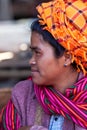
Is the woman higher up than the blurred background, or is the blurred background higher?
the woman

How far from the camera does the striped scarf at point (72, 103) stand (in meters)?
2.97

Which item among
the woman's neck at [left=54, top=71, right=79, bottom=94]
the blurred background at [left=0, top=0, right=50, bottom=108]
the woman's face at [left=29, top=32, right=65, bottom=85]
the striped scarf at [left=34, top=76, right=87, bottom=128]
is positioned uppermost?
the woman's face at [left=29, top=32, right=65, bottom=85]

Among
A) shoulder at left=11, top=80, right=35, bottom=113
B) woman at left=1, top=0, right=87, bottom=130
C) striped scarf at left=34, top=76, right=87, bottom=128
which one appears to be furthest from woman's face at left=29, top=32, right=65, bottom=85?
shoulder at left=11, top=80, right=35, bottom=113

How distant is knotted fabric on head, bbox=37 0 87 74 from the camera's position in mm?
2885

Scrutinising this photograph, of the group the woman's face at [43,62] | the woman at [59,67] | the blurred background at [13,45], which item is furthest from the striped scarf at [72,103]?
the blurred background at [13,45]

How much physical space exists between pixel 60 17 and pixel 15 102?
2.18 feet

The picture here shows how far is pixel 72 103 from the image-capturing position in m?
2.97

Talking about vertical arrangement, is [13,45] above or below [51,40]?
below

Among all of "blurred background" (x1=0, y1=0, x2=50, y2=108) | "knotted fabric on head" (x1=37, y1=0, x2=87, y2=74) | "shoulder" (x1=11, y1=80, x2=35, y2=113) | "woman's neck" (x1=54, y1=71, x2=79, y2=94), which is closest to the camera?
"knotted fabric on head" (x1=37, y1=0, x2=87, y2=74)

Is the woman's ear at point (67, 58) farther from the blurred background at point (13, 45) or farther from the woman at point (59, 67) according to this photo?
the blurred background at point (13, 45)

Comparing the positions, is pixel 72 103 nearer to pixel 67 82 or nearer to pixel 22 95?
pixel 67 82

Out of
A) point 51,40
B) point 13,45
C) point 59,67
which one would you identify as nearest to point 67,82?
point 59,67

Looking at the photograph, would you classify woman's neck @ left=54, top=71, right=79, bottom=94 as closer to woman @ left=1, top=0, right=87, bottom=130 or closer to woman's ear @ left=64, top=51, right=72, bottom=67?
woman @ left=1, top=0, right=87, bottom=130

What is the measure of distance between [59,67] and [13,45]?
5281 mm
